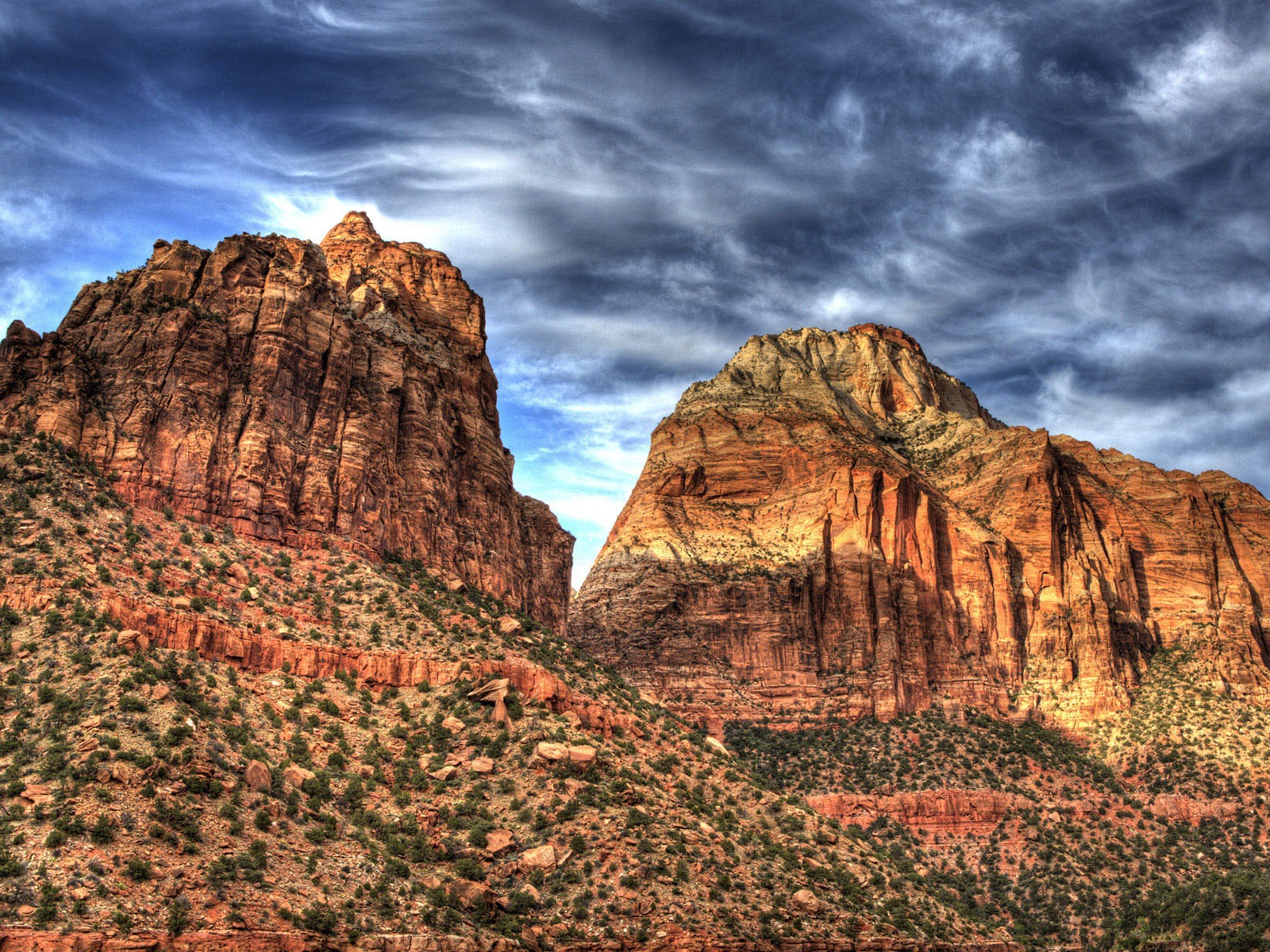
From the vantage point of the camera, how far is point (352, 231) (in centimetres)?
10212

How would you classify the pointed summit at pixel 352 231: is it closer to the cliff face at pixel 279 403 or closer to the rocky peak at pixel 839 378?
the cliff face at pixel 279 403

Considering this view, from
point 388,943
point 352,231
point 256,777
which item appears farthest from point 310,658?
point 352,231

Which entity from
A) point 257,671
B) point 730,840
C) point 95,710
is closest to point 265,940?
point 95,710

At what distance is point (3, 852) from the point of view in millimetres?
39000

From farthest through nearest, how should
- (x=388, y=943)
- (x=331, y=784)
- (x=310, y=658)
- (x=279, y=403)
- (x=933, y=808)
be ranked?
(x=933, y=808) < (x=279, y=403) < (x=310, y=658) < (x=331, y=784) < (x=388, y=943)

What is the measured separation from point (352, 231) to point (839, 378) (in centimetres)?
8532

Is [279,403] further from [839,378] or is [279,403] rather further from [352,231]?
[839,378]

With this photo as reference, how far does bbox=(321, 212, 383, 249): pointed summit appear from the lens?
101250mm

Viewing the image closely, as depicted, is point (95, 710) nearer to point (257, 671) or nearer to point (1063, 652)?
point (257, 671)

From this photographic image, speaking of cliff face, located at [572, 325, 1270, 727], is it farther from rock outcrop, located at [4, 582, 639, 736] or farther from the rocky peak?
rock outcrop, located at [4, 582, 639, 736]

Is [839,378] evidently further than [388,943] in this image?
Yes

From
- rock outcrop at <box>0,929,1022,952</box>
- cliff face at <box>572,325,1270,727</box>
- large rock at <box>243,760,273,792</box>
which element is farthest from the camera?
cliff face at <box>572,325,1270,727</box>

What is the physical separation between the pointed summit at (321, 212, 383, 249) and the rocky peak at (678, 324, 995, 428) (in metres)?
59.3

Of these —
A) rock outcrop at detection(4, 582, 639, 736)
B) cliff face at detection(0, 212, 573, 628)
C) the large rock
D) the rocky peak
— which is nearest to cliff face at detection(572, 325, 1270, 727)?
the rocky peak
